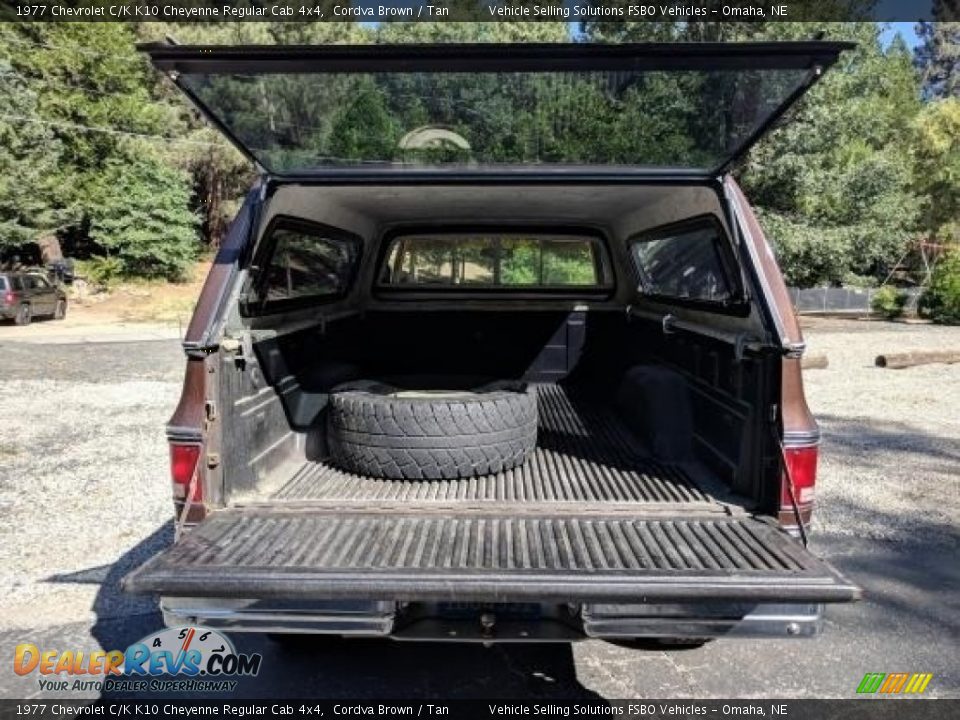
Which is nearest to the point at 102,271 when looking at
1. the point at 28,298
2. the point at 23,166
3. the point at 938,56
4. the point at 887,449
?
the point at 23,166

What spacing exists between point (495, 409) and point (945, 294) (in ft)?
68.8

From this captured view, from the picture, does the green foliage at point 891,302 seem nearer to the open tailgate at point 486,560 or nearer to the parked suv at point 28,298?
the open tailgate at point 486,560

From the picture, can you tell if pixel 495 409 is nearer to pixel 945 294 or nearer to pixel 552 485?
pixel 552 485

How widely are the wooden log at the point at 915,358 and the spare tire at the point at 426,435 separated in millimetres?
10684

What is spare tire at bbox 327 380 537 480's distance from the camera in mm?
3217

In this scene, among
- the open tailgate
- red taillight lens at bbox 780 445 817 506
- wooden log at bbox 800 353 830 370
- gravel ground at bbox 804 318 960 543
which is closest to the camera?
the open tailgate

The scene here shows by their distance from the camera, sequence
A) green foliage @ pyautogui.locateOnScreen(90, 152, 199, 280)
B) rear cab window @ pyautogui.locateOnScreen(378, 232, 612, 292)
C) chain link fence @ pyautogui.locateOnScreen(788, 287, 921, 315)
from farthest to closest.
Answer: green foliage @ pyautogui.locateOnScreen(90, 152, 199, 280) → chain link fence @ pyautogui.locateOnScreen(788, 287, 921, 315) → rear cab window @ pyautogui.locateOnScreen(378, 232, 612, 292)

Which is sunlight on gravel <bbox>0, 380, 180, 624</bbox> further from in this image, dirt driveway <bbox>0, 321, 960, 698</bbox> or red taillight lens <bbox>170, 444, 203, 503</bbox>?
red taillight lens <bbox>170, 444, 203, 503</bbox>

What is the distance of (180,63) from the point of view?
219 centimetres

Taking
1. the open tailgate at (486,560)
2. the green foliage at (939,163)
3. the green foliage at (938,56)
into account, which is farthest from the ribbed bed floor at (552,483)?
the green foliage at (938,56)

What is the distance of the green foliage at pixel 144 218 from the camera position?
29.1 m

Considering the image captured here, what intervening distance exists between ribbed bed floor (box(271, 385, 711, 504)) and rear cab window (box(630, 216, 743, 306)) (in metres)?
0.88

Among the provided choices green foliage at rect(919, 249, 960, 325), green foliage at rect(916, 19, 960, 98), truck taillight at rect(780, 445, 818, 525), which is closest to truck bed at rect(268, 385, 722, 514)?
truck taillight at rect(780, 445, 818, 525)

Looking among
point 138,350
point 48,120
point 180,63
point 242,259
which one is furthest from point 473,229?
point 48,120
